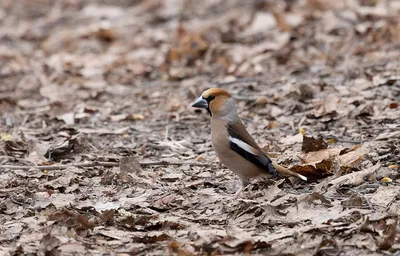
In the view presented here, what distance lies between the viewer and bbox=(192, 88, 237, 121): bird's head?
494 centimetres

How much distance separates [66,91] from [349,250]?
525 centimetres

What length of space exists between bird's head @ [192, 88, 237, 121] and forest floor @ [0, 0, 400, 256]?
482mm

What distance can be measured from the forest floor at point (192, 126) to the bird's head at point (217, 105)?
48cm

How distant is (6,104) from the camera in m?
7.97

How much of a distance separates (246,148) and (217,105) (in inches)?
15.0

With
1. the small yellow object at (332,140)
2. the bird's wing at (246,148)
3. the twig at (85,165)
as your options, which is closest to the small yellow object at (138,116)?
the twig at (85,165)

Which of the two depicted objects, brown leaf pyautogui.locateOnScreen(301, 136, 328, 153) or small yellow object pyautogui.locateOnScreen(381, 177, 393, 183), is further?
brown leaf pyautogui.locateOnScreen(301, 136, 328, 153)

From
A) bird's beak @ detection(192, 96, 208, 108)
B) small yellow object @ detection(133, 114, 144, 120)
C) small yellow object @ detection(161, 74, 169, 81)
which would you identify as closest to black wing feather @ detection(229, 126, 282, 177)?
bird's beak @ detection(192, 96, 208, 108)

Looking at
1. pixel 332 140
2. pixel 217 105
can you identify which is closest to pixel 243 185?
pixel 217 105

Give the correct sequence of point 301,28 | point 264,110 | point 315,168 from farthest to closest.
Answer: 1. point 301,28
2. point 264,110
3. point 315,168

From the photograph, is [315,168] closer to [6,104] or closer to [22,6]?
[6,104]

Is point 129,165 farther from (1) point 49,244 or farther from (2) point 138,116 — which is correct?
(2) point 138,116

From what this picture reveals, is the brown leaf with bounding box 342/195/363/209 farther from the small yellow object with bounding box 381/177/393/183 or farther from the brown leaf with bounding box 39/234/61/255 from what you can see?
the brown leaf with bounding box 39/234/61/255

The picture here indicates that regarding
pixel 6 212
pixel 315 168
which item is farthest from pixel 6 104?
pixel 315 168
